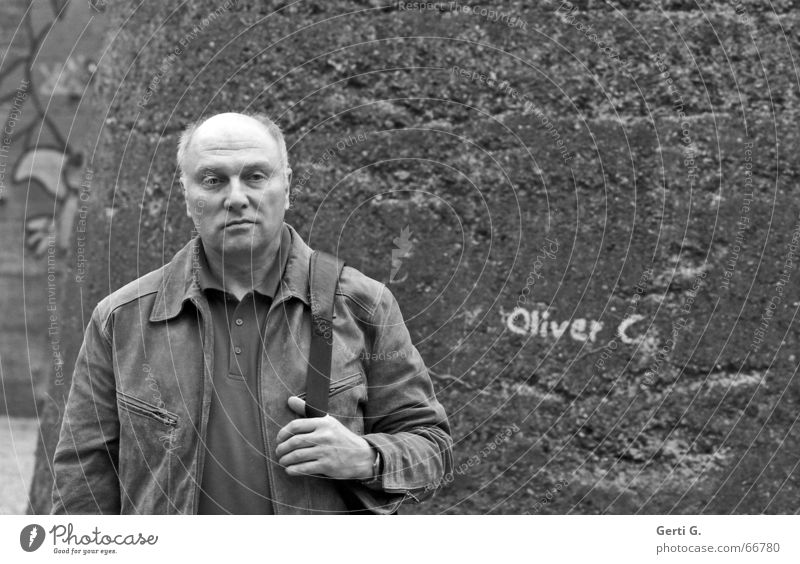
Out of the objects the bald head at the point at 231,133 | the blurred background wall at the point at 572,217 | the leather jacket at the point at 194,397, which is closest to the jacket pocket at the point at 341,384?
the leather jacket at the point at 194,397

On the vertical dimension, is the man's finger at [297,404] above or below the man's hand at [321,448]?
above

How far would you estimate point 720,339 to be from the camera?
11.2 ft

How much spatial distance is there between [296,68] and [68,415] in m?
1.34

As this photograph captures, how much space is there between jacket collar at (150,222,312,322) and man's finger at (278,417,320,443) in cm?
30

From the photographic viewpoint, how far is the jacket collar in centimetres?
270

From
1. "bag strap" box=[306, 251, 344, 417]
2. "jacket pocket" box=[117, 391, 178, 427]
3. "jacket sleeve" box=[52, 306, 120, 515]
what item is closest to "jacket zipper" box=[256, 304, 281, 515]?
"bag strap" box=[306, 251, 344, 417]

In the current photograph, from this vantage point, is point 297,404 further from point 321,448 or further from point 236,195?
point 236,195

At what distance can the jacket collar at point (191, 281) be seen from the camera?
8.86 ft

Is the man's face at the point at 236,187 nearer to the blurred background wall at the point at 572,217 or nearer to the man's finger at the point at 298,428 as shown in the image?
the man's finger at the point at 298,428

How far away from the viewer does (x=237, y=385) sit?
8.77 feet

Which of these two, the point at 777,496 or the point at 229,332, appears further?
the point at 777,496

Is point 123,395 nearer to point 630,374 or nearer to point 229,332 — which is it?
point 229,332

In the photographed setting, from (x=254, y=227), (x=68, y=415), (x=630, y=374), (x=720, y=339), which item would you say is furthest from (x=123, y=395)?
(x=720, y=339)

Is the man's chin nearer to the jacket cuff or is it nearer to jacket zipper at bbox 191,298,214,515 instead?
jacket zipper at bbox 191,298,214,515
